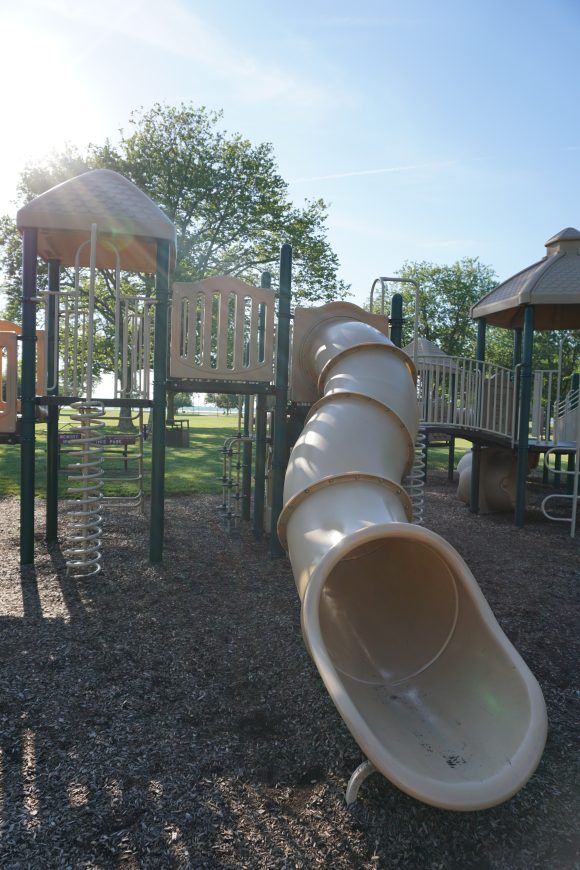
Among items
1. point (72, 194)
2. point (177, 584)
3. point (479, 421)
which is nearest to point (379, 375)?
point (177, 584)

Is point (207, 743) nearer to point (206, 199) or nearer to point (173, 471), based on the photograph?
point (173, 471)

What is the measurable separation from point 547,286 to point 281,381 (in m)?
5.51

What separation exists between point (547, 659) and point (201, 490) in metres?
9.32

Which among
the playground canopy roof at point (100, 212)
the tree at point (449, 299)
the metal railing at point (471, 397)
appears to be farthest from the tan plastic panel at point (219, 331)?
the tree at point (449, 299)

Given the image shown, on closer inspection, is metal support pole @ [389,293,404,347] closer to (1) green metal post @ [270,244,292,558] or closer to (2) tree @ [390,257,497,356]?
(1) green metal post @ [270,244,292,558]

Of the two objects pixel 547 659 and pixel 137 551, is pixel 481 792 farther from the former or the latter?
pixel 137 551

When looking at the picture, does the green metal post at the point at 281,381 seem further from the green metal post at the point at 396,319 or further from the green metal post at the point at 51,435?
the green metal post at the point at 51,435

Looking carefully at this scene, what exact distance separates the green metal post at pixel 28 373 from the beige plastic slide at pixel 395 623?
3503 mm

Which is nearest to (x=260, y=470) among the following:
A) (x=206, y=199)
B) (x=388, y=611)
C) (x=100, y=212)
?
(x=100, y=212)

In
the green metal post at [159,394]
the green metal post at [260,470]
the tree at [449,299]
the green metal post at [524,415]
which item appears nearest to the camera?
the green metal post at [159,394]

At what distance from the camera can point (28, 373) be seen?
6832 mm

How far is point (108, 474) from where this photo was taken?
15.6m

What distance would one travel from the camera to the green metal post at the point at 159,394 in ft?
22.8

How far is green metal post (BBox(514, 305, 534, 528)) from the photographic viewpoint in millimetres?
10523
